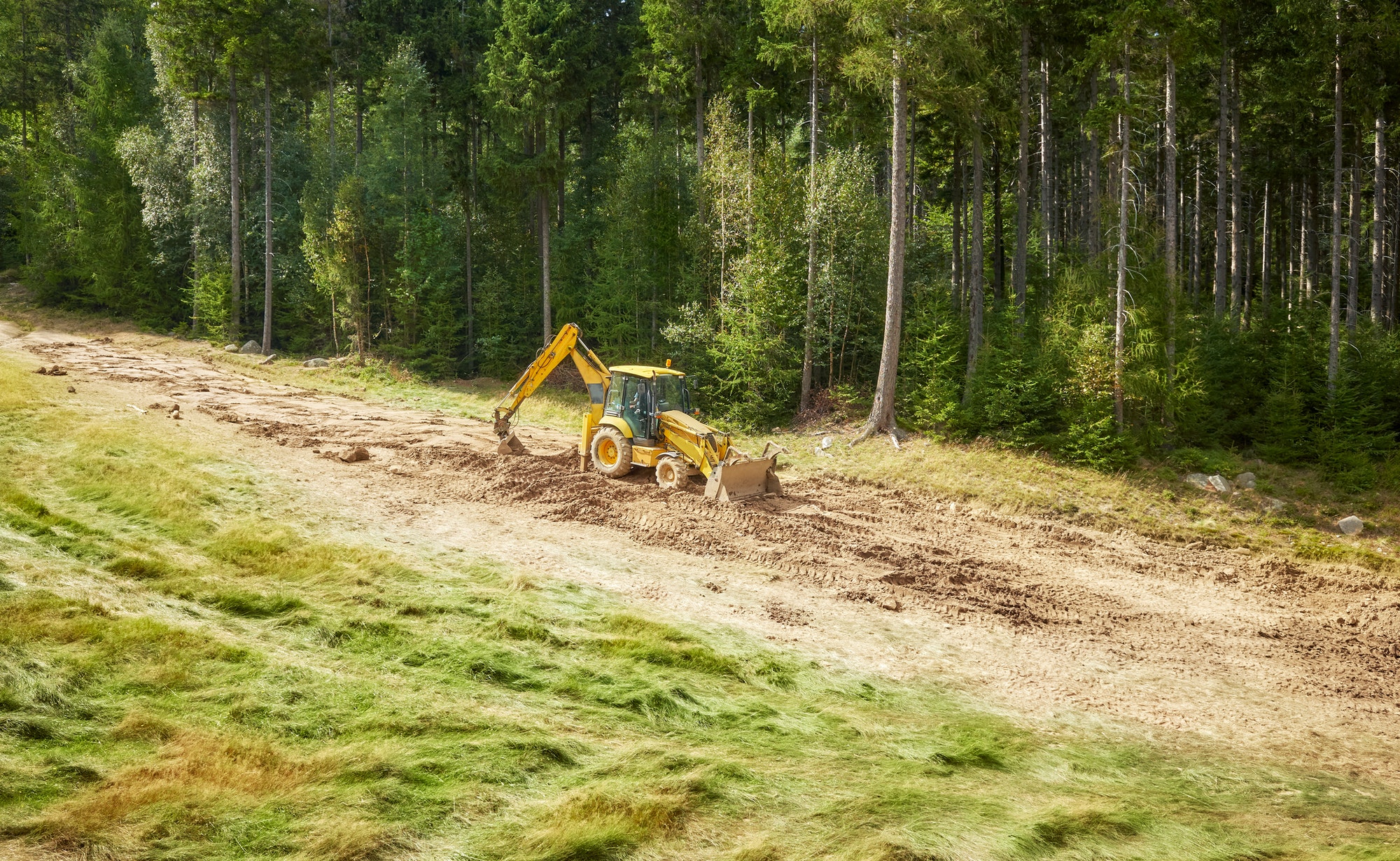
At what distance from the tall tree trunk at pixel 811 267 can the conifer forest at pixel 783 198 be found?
0.53 ft

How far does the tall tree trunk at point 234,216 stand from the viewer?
34.0 m

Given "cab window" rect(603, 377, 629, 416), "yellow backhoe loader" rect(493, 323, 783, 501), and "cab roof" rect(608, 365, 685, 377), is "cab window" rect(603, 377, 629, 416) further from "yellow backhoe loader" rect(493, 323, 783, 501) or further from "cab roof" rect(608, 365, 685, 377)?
"cab roof" rect(608, 365, 685, 377)

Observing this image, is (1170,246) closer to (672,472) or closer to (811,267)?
A: (811,267)

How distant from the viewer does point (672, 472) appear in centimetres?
1575

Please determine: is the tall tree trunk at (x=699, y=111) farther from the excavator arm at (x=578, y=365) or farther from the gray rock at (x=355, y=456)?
the gray rock at (x=355, y=456)

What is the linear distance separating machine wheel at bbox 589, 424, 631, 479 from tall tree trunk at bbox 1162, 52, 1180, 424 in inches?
413

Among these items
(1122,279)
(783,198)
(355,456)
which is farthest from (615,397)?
(1122,279)

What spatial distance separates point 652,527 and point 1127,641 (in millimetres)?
6906

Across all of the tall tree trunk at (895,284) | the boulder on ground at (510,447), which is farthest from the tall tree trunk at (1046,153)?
the boulder on ground at (510,447)

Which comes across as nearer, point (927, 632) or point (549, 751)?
point (549, 751)

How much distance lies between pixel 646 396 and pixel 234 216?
26.6m

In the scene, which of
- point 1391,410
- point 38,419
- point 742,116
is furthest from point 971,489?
point 742,116

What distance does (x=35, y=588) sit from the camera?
8.28 m

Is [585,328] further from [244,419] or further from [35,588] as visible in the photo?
[35,588]
